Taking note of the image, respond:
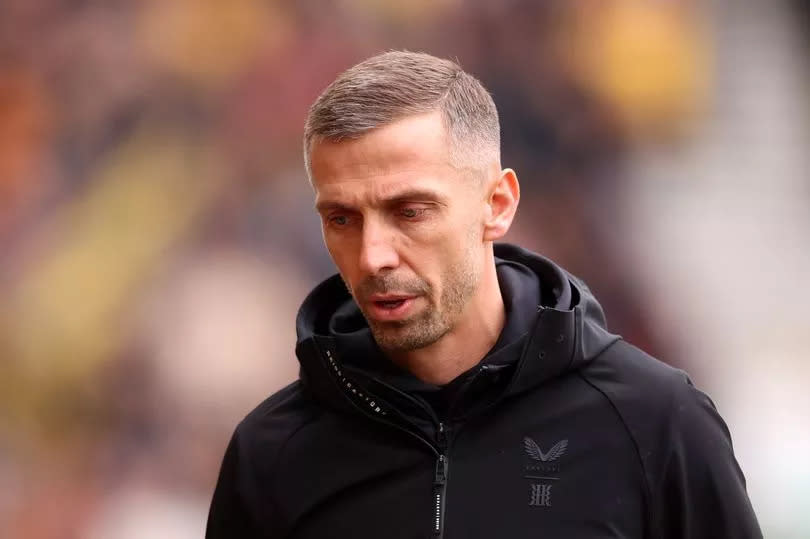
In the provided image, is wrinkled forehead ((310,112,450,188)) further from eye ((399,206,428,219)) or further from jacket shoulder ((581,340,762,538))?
jacket shoulder ((581,340,762,538))

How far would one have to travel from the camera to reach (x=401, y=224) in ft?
5.82

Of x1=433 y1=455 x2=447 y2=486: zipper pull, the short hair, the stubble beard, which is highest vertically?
the short hair

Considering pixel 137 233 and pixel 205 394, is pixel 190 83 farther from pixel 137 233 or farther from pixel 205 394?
pixel 205 394

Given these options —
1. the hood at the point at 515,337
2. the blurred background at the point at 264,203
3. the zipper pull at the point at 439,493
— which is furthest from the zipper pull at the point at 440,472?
the blurred background at the point at 264,203

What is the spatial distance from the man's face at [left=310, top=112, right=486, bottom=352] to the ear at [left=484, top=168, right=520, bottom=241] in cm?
6

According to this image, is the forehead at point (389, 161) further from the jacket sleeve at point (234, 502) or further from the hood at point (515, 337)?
the jacket sleeve at point (234, 502)

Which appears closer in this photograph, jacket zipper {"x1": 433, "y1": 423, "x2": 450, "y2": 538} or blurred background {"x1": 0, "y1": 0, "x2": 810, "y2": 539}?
jacket zipper {"x1": 433, "y1": 423, "x2": 450, "y2": 538}

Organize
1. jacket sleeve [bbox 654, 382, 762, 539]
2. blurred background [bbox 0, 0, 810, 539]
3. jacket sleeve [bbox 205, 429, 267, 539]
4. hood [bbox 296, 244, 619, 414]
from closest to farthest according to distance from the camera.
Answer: jacket sleeve [bbox 654, 382, 762, 539] < hood [bbox 296, 244, 619, 414] < jacket sleeve [bbox 205, 429, 267, 539] < blurred background [bbox 0, 0, 810, 539]

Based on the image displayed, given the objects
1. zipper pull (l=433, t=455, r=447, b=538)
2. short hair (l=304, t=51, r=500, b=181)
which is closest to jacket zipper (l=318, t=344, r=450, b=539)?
zipper pull (l=433, t=455, r=447, b=538)

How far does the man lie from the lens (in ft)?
5.72

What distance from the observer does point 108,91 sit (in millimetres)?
4246

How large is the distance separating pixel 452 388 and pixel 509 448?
13 cm

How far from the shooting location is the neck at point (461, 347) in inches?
73.9

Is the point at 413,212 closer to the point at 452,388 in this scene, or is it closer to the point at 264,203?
the point at 452,388
